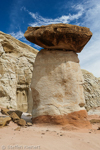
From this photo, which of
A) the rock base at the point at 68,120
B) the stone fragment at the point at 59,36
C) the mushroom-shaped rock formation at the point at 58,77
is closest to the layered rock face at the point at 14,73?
the mushroom-shaped rock formation at the point at 58,77

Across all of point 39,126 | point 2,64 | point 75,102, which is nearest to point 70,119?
point 75,102

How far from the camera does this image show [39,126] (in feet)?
14.7

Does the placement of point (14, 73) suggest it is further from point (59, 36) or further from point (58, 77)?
point (59, 36)

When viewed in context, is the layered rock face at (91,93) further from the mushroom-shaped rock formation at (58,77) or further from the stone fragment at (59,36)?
the stone fragment at (59,36)

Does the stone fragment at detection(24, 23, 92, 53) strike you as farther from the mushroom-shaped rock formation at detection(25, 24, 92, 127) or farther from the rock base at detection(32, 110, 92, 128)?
the rock base at detection(32, 110, 92, 128)

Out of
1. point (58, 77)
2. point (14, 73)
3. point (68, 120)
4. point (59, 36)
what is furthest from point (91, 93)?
point (59, 36)

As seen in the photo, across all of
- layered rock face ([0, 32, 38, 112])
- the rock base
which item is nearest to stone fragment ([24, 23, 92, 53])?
the rock base

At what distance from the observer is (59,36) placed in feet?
16.1

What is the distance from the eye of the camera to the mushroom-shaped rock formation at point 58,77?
4.64 m

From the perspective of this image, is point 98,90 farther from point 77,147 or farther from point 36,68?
point 77,147

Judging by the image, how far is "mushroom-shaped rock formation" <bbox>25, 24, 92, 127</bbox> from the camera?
4.64 metres

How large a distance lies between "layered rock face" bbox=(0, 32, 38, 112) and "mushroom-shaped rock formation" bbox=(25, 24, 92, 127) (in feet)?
26.8

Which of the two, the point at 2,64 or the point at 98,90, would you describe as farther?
the point at 98,90

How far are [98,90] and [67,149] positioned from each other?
51.6 ft
